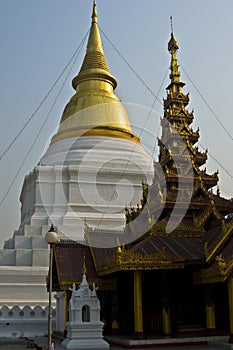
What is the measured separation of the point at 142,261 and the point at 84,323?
275 centimetres

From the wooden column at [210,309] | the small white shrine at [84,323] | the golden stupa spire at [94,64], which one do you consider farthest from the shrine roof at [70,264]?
the golden stupa spire at [94,64]

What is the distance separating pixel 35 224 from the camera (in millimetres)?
27484

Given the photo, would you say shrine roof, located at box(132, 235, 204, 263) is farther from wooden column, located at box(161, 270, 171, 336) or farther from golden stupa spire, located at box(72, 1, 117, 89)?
golden stupa spire, located at box(72, 1, 117, 89)

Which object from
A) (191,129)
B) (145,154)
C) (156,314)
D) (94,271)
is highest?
(145,154)

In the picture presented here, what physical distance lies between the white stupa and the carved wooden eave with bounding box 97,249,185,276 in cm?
831

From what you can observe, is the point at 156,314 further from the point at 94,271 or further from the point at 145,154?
the point at 145,154

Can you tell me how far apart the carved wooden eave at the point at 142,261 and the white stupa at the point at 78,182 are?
831 centimetres

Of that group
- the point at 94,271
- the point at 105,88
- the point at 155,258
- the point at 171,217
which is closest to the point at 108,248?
the point at 94,271

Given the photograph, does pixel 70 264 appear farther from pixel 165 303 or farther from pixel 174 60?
pixel 174 60

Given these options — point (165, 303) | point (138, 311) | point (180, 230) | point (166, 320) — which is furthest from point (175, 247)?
point (138, 311)

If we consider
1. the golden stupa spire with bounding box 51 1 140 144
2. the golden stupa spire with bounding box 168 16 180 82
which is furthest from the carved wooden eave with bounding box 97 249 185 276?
the golden stupa spire with bounding box 51 1 140 144

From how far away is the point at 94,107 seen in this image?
33.9m

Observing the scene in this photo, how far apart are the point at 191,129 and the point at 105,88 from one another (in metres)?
16.7

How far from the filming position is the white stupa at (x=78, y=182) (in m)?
24.2
